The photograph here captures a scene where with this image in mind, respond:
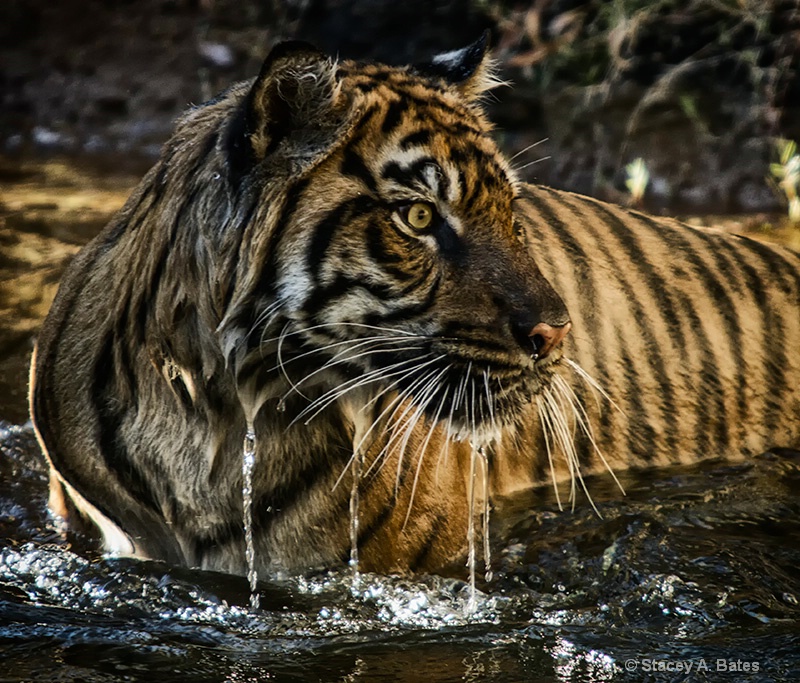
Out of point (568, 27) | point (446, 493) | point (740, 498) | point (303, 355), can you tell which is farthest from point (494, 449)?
point (568, 27)

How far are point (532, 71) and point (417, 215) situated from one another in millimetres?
4168

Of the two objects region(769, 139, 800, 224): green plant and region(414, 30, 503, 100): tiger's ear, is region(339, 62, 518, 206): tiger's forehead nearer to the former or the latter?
region(414, 30, 503, 100): tiger's ear

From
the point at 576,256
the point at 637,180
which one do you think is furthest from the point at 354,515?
the point at 637,180

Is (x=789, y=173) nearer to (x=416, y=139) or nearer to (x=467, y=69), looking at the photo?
(x=467, y=69)

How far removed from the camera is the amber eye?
2.50 meters

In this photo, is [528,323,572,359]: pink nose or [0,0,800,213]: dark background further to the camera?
[0,0,800,213]: dark background

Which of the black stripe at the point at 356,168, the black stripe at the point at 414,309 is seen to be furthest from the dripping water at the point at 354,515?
the black stripe at the point at 356,168

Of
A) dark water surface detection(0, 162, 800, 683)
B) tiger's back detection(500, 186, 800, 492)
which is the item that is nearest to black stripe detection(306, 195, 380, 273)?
dark water surface detection(0, 162, 800, 683)

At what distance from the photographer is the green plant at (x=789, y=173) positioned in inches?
217

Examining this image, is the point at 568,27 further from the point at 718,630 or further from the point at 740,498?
the point at 718,630

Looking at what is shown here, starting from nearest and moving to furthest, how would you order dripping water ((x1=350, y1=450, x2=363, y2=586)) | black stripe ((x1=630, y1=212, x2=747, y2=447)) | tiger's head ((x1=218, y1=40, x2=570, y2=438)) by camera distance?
1. tiger's head ((x1=218, y1=40, x2=570, y2=438))
2. dripping water ((x1=350, y1=450, x2=363, y2=586))
3. black stripe ((x1=630, y1=212, x2=747, y2=447))

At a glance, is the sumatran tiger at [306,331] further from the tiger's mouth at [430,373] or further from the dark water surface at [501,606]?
the dark water surface at [501,606]

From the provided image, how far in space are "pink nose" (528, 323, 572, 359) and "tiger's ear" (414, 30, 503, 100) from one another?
26.5 inches

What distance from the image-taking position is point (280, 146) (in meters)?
2.41
